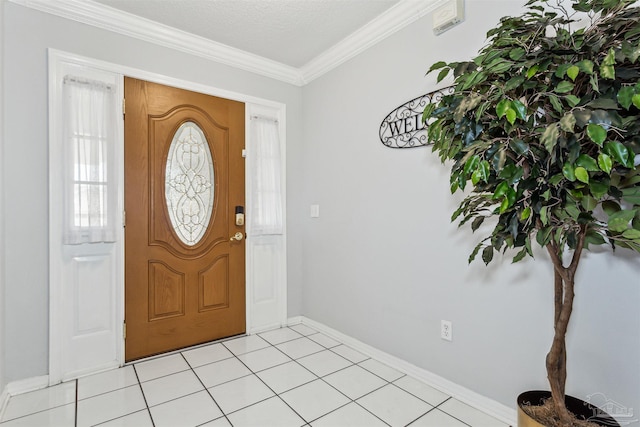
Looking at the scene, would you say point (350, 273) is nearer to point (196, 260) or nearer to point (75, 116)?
point (196, 260)

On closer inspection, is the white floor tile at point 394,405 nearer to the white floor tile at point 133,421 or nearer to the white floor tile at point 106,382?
the white floor tile at point 133,421

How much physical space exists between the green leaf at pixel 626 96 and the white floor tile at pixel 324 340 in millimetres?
2546

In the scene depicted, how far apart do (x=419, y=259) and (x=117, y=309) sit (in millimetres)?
2315

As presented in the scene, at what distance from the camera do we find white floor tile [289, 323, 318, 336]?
10.3 ft

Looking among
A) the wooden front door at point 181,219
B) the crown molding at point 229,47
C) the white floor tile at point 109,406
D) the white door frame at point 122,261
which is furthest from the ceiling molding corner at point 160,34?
the white floor tile at point 109,406

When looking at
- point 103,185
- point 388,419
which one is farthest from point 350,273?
point 103,185

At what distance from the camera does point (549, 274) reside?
5.31ft

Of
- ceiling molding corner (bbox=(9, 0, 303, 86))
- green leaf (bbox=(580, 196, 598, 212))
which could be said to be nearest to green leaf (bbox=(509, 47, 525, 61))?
green leaf (bbox=(580, 196, 598, 212))

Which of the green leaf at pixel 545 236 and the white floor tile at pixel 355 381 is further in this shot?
the white floor tile at pixel 355 381

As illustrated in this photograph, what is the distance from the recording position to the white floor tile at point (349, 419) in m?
1.74

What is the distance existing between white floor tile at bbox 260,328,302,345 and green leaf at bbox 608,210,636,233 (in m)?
2.58

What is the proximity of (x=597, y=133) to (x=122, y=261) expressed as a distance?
284 centimetres

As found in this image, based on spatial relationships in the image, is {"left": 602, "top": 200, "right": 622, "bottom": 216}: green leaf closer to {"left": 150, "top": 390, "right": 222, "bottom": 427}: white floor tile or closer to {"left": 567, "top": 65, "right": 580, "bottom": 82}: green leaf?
{"left": 567, "top": 65, "right": 580, "bottom": 82}: green leaf

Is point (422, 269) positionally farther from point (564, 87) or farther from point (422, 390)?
point (564, 87)
